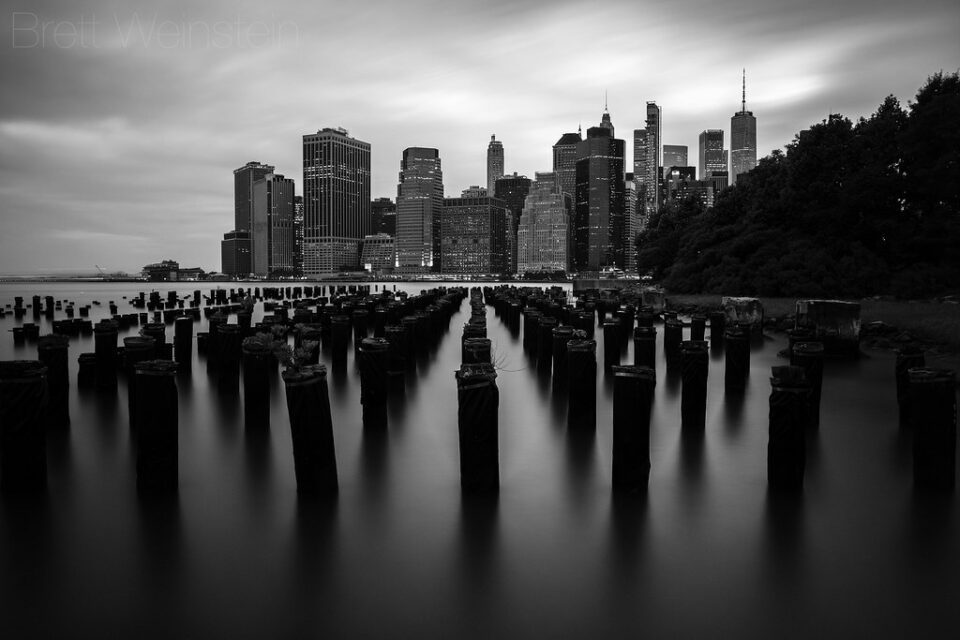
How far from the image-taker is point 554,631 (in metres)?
4.18

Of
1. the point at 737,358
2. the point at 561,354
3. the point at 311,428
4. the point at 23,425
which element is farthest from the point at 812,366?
the point at 23,425

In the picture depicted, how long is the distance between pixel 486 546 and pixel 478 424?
127cm

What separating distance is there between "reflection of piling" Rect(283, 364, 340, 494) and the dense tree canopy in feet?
88.9

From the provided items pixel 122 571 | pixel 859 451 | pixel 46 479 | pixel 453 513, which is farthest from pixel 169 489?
pixel 859 451

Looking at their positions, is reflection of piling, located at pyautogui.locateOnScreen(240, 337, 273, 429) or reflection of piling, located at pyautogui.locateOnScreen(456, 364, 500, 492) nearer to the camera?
reflection of piling, located at pyautogui.locateOnScreen(456, 364, 500, 492)

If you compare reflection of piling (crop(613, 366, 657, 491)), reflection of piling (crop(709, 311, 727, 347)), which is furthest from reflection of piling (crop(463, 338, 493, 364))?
reflection of piling (crop(709, 311, 727, 347))

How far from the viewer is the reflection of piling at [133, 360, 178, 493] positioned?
21.8 feet

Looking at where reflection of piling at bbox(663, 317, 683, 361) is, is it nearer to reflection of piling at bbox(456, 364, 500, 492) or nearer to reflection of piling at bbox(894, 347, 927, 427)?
reflection of piling at bbox(894, 347, 927, 427)

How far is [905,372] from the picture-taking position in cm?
941

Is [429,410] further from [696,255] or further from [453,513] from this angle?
[696,255]

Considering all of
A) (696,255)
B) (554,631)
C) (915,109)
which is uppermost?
(915,109)

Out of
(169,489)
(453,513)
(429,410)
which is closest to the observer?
(453,513)

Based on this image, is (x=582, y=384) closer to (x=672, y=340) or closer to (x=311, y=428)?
(x=311, y=428)

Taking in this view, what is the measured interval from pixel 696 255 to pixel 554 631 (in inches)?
1668
